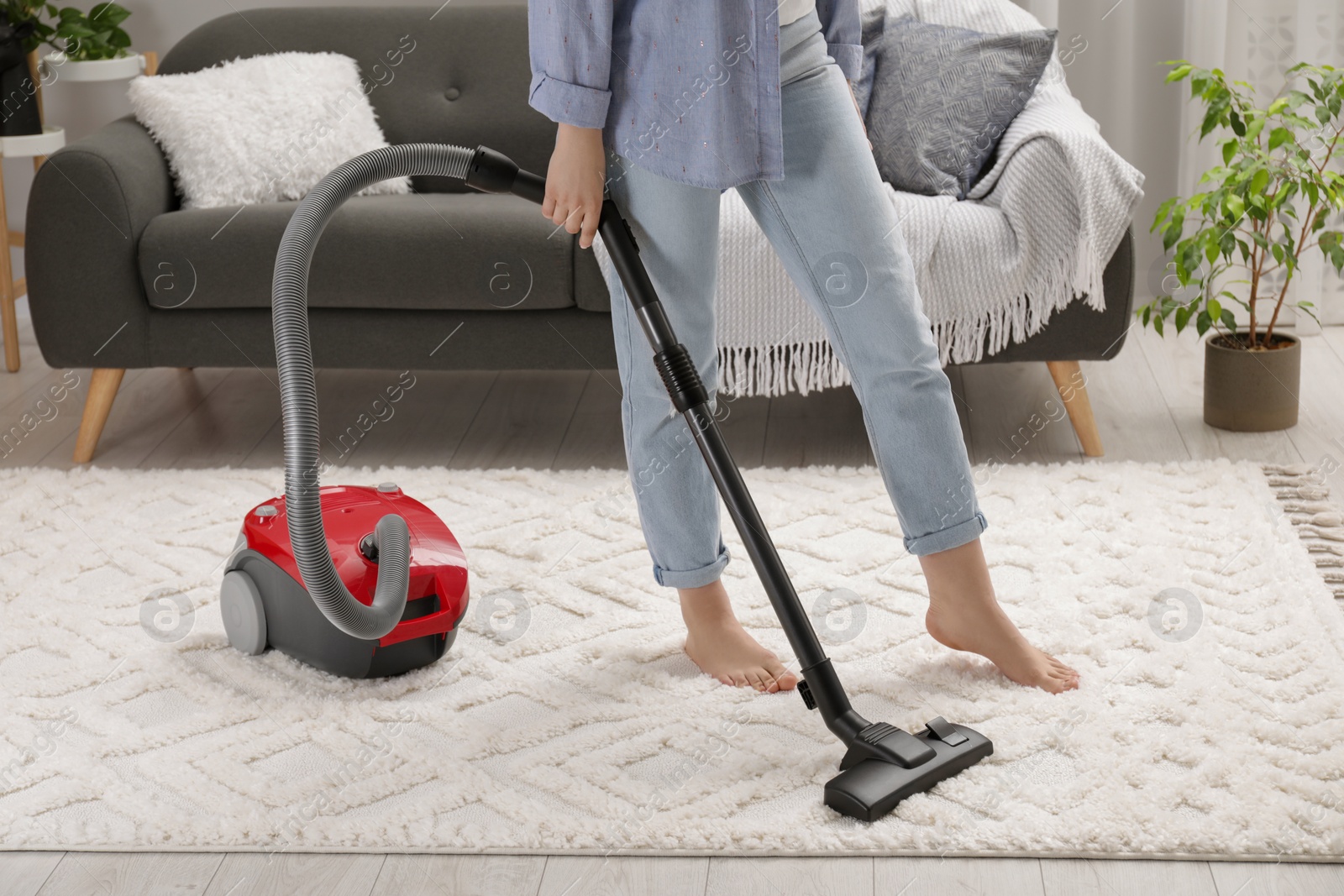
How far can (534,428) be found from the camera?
2.44m

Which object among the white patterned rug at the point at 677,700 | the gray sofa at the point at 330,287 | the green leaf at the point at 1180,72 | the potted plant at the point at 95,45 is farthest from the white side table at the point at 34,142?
the green leaf at the point at 1180,72

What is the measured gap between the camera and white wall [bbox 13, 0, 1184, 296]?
2975 mm

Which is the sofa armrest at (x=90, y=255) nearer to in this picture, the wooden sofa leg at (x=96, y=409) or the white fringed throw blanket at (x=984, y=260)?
the wooden sofa leg at (x=96, y=409)

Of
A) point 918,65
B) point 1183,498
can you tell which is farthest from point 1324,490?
point 918,65

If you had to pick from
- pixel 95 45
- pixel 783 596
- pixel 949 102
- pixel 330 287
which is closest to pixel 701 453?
pixel 783 596

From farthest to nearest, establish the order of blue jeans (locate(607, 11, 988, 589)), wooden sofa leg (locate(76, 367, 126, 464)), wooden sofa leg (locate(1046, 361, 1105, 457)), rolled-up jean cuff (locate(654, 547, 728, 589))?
wooden sofa leg (locate(76, 367, 126, 464)) → wooden sofa leg (locate(1046, 361, 1105, 457)) → rolled-up jean cuff (locate(654, 547, 728, 589)) → blue jeans (locate(607, 11, 988, 589))

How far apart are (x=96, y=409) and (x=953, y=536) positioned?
5.45 feet

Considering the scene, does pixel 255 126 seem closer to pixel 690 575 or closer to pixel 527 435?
pixel 527 435

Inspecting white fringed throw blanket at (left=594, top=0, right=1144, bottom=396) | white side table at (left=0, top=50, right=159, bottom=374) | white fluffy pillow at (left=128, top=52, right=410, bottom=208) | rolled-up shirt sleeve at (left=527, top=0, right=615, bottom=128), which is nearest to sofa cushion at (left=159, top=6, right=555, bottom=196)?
white fluffy pillow at (left=128, top=52, right=410, bottom=208)

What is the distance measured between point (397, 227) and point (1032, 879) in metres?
1.51

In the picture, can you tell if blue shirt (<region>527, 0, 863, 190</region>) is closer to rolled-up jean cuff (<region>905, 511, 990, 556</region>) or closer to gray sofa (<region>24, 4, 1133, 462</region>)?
rolled-up jean cuff (<region>905, 511, 990, 556</region>)

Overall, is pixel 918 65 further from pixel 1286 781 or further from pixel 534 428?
pixel 1286 781

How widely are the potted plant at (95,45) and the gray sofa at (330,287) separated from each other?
647 millimetres

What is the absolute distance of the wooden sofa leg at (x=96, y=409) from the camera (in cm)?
229
